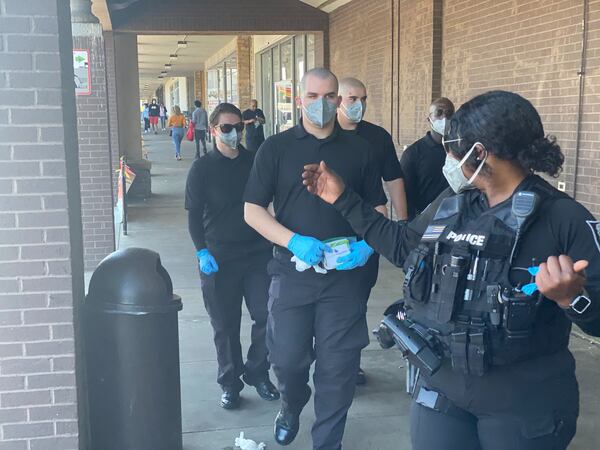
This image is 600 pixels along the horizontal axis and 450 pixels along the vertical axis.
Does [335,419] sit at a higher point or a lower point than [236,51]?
lower

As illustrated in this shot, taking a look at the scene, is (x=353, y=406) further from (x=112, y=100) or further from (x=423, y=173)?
(x=112, y=100)

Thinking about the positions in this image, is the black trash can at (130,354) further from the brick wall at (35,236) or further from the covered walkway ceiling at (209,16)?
the covered walkway ceiling at (209,16)

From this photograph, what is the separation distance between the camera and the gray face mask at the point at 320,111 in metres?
3.62

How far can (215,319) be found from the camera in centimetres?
451

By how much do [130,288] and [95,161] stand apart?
5.77m

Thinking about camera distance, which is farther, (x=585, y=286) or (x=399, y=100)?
(x=399, y=100)

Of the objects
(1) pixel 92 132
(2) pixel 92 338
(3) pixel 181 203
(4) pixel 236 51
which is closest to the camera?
(2) pixel 92 338

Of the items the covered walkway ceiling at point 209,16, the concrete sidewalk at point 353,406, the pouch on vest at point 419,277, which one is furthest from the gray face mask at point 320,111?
the covered walkway ceiling at point 209,16

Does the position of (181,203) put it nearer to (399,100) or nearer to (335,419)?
(399,100)

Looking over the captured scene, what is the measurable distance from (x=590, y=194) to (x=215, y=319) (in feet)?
12.2

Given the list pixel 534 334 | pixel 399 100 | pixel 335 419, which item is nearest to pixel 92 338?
pixel 335 419

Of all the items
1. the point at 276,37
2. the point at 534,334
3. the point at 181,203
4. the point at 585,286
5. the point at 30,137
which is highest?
the point at 276,37

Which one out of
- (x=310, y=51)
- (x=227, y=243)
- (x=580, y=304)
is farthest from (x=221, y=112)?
(x=310, y=51)

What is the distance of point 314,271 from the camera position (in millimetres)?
3592
